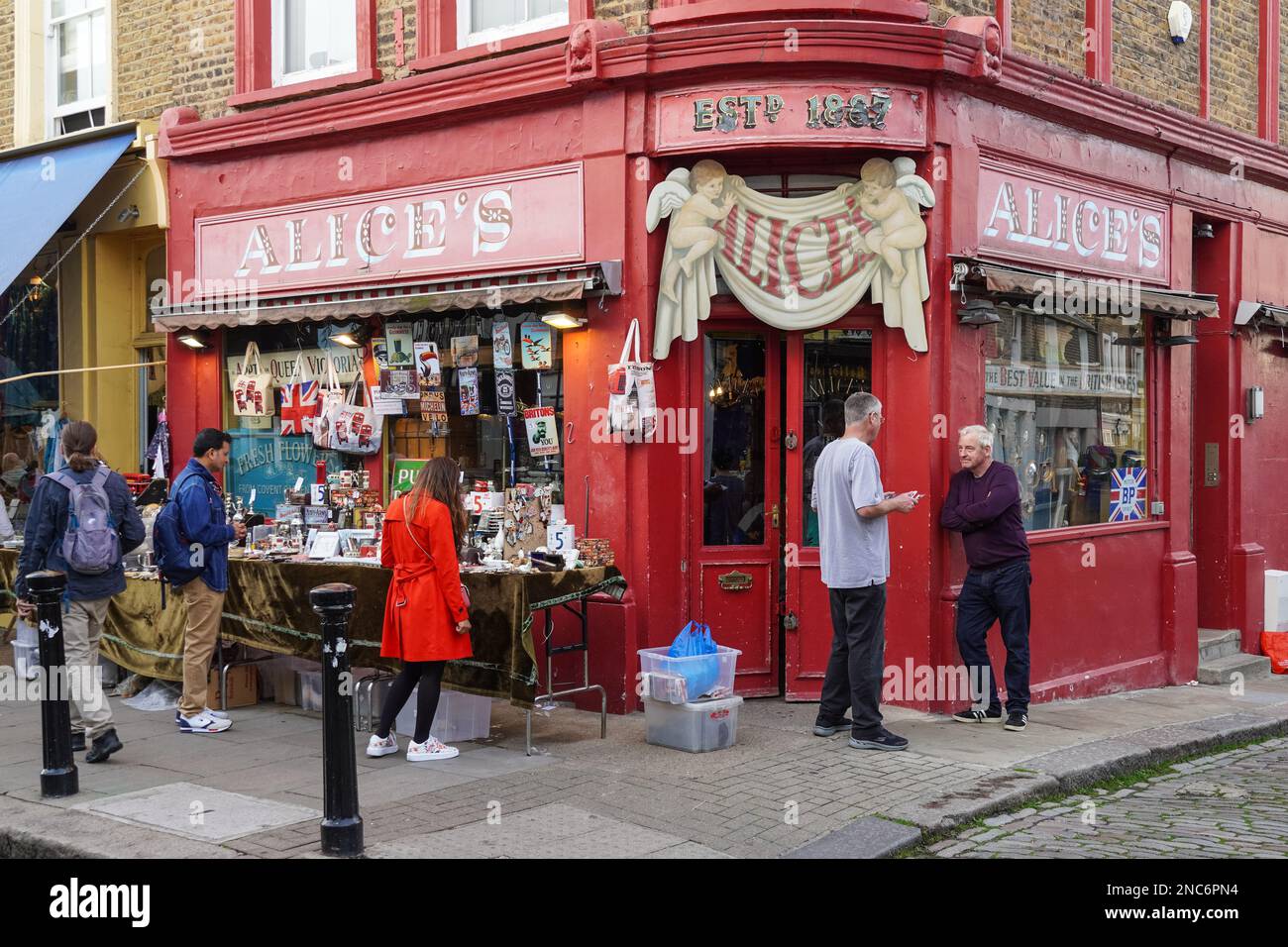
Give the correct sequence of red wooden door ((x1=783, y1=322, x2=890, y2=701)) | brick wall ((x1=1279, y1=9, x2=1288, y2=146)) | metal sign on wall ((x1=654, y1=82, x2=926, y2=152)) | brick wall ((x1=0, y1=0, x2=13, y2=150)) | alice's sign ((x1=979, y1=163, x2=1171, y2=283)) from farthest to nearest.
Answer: brick wall ((x1=0, y1=0, x2=13, y2=150))
brick wall ((x1=1279, y1=9, x2=1288, y2=146))
alice's sign ((x1=979, y1=163, x2=1171, y2=283))
red wooden door ((x1=783, y1=322, x2=890, y2=701))
metal sign on wall ((x1=654, y1=82, x2=926, y2=152))

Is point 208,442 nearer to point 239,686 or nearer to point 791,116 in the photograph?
point 239,686

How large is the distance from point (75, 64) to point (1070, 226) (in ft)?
31.6

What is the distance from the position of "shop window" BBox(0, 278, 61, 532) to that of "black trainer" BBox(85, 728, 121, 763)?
5.93 m

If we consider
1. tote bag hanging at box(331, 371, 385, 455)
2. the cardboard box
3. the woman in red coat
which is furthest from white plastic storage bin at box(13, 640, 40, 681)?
the woman in red coat

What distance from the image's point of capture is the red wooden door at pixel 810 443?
29.7 ft

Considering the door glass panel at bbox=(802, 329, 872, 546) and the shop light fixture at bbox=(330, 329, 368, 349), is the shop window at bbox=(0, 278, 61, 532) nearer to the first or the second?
the shop light fixture at bbox=(330, 329, 368, 349)

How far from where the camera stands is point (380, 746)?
767 centimetres

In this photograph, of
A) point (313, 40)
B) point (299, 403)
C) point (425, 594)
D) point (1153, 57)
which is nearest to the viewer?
point (425, 594)

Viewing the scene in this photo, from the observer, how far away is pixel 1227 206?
11.8m

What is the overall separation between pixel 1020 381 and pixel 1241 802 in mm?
3715

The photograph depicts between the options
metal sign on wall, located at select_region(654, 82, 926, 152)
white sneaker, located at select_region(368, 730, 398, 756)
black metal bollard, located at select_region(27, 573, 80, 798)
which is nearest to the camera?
black metal bollard, located at select_region(27, 573, 80, 798)

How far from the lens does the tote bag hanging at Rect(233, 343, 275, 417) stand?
10984 millimetres

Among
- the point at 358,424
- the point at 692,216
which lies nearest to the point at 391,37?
the point at 358,424

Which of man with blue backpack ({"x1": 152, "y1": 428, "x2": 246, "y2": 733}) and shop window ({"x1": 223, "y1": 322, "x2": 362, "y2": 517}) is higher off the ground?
shop window ({"x1": 223, "y1": 322, "x2": 362, "y2": 517})
